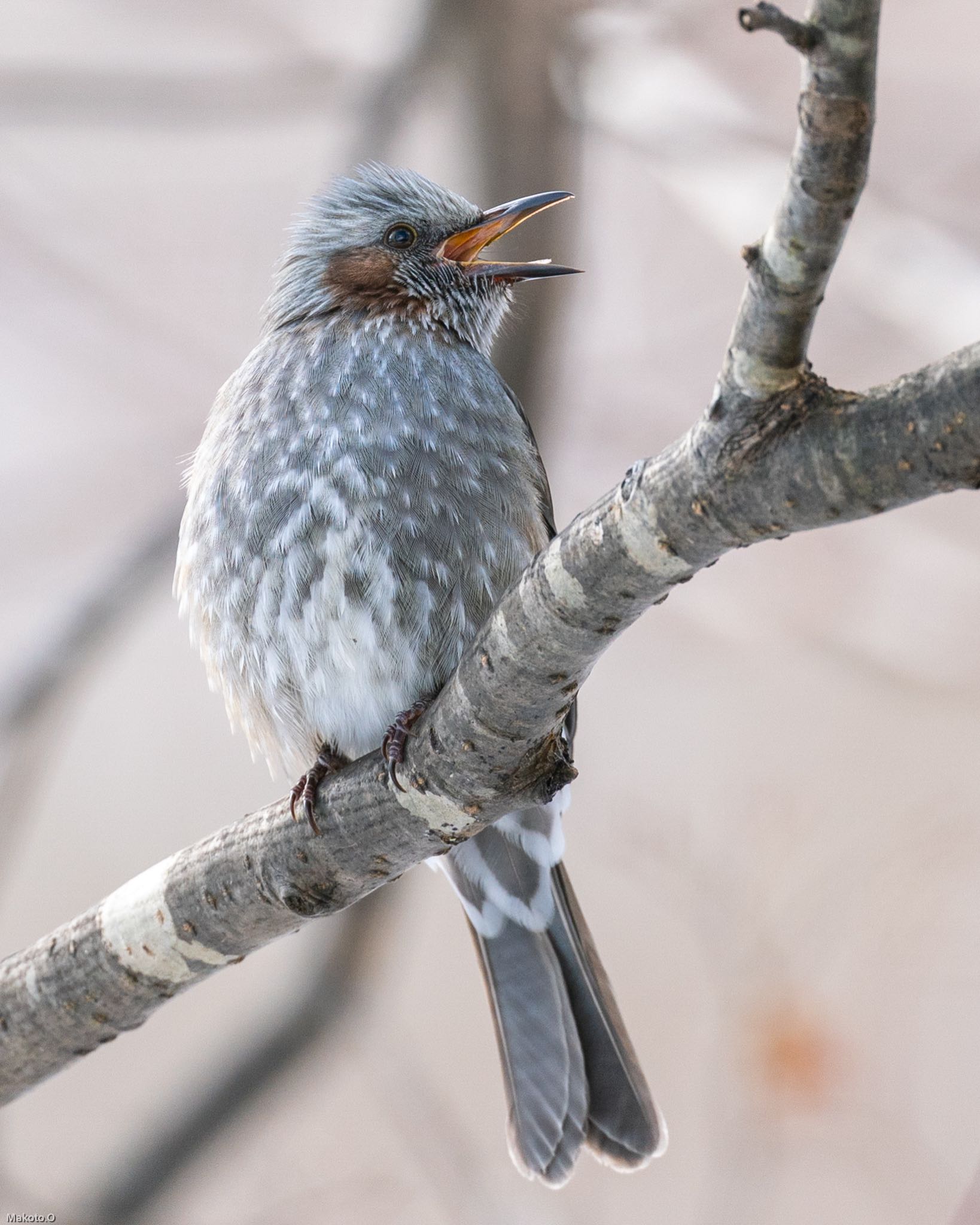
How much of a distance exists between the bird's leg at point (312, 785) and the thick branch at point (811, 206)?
1.38 m

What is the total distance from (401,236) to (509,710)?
6.98ft

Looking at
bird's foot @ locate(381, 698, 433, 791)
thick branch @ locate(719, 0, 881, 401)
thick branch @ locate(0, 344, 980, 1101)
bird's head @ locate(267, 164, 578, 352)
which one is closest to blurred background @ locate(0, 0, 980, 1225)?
bird's head @ locate(267, 164, 578, 352)

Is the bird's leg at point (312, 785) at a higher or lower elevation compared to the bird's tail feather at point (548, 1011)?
higher

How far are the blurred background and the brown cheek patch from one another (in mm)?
675

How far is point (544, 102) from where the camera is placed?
4.15m

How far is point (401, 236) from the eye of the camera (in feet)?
12.6

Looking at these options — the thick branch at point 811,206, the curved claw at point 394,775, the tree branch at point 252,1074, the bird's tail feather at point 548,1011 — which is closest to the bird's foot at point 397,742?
the curved claw at point 394,775

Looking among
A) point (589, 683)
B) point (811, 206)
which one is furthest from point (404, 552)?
point (589, 683)

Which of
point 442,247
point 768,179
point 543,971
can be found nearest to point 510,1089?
point 543,971

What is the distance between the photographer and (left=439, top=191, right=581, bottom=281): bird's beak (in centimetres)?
345

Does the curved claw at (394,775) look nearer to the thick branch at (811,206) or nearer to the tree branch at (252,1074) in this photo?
the thick branch at (811,206)

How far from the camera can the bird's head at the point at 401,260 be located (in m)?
3.64

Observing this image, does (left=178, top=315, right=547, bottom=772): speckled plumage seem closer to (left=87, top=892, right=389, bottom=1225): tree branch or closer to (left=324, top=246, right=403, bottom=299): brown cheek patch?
(left=324, top=246, right=403, bottom=299): brown cheek patch

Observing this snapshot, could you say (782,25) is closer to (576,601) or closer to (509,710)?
(576,601)
